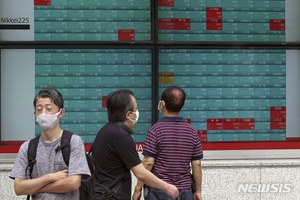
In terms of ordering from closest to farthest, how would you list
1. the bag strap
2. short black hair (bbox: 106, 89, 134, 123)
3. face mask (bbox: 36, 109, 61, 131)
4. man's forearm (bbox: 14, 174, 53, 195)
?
man's forearm (bbox: 14, 174, 53, 195)
face mask (bbox: 36, 109, 61, 131)
the bag strap
short black hair (bbox: 106, 89, 134, 123)

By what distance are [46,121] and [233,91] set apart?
13.3 feet

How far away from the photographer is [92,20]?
5508mm

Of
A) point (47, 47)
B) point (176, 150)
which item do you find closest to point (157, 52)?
point (47, 47)

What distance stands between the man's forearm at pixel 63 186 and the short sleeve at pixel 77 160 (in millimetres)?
46

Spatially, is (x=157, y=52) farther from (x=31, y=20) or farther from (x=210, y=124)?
(x=31, y=20)

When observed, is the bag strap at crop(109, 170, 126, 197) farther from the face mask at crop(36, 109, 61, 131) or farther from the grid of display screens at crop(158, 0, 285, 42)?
the grid of display screens at crop(158, 0, 285, 42)

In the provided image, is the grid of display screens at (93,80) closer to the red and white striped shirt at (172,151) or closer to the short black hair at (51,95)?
the red and white striped shirt at (172,151)

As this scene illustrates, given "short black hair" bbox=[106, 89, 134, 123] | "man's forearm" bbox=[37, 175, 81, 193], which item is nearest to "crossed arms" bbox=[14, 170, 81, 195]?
"man's forearm" bbox=[37, 175, 81, 193]

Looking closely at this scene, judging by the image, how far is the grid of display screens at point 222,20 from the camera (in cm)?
559

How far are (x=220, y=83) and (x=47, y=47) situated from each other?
3122mm

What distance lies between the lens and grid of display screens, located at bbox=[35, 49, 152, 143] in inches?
218

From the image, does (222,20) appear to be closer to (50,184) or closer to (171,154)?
(171,154)

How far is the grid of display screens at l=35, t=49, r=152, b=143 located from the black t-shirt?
281 cm

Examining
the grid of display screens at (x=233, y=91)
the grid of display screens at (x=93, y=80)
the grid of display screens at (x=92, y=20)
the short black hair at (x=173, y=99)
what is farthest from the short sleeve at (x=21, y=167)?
the grid of display screens at (x=233, y=91)
